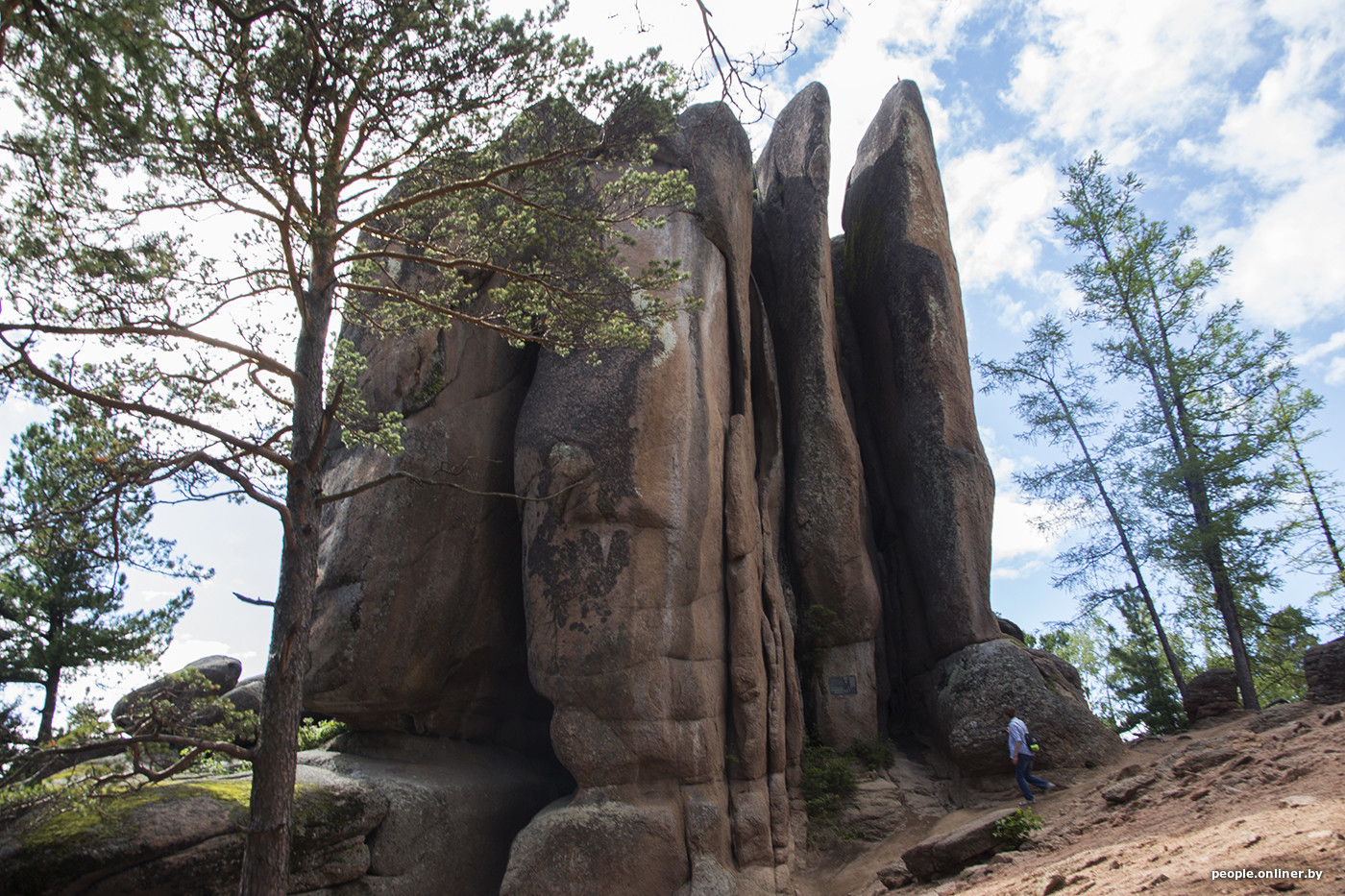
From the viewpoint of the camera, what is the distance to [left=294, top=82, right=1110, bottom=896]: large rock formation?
10047mm

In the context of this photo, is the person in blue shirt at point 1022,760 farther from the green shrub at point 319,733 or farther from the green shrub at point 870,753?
the green shrub at point 319,733

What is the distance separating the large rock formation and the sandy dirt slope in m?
0.79

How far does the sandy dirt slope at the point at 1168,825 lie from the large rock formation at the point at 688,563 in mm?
793

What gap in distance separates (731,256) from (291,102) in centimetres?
777

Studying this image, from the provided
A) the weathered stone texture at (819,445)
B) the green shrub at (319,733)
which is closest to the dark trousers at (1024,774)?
the weathered stone texture at (819,445)

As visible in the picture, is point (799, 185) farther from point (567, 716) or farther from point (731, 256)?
point (567, 716)

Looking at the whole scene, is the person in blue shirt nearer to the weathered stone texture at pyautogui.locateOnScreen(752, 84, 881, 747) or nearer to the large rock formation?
the large rock formation

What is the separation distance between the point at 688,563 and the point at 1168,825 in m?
5.84

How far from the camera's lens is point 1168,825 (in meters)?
7.04

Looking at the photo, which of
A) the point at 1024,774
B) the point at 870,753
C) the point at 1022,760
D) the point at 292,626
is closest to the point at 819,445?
the point at 870,753

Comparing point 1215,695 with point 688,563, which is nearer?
point 688,563

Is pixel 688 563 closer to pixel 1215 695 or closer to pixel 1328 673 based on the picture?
pixel 1328 673

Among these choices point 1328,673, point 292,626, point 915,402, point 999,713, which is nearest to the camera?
point 292,626

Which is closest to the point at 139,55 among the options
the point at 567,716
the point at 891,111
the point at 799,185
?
the point at 567,716
